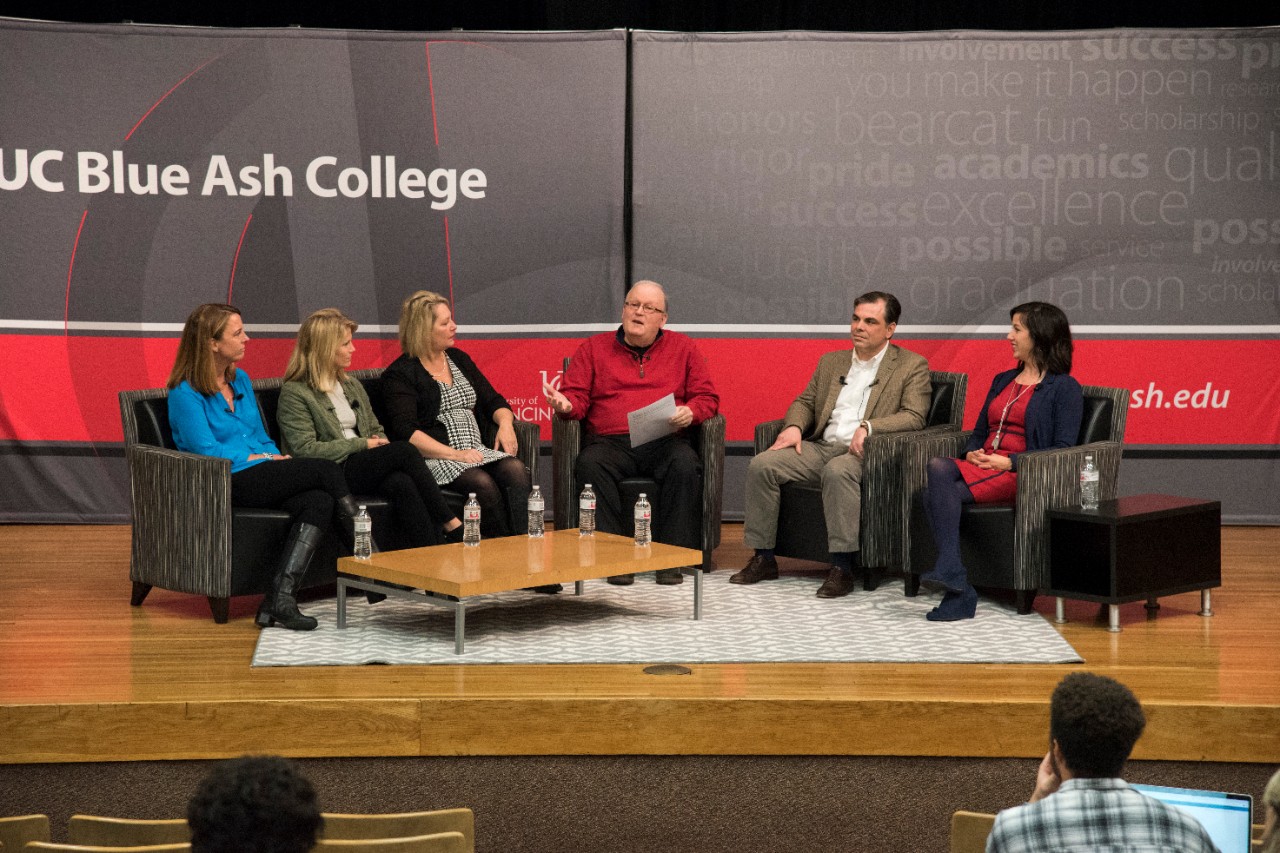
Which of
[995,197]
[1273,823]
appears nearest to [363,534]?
[1273,823]

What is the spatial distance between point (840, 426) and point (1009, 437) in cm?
71

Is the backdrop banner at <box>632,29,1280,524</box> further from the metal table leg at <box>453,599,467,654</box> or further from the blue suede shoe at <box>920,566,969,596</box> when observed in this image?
the metal table leg at <box>453,599,467,654</box>

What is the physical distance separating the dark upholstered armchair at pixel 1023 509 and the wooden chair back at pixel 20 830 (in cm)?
337

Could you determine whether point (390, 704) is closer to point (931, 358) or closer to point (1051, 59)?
point (931, 358)

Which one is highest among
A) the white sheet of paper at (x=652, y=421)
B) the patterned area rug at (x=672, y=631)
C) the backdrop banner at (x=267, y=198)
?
the backdrop banner at (x=267, y=198)

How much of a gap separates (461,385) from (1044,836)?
12.9 feet

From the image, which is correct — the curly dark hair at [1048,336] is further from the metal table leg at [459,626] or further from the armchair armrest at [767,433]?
the metal table leg at [459,626]

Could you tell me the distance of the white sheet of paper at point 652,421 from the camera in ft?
18.5

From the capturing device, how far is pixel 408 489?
207 inches

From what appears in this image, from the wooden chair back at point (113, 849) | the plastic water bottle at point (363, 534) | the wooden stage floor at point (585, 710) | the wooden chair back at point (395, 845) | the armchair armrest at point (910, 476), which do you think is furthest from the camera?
the armchair armrest at point (910, 476)

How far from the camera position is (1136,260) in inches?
275

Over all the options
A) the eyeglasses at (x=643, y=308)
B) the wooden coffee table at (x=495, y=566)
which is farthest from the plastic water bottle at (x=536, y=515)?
the eyeglasses at (x=643, y=308)

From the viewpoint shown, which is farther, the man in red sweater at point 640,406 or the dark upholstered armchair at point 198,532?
the man in red sweater at point 640,406

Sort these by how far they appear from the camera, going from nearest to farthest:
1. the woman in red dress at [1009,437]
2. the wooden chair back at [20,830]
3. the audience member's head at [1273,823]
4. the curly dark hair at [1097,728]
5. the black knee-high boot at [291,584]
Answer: the audience member's head at [1273,823]
the curly dark hair at [1097,728]
the wooden chair back at [20,830]
the black knee-high boot at [291,584]
the woman in red dress at [1009,437]
